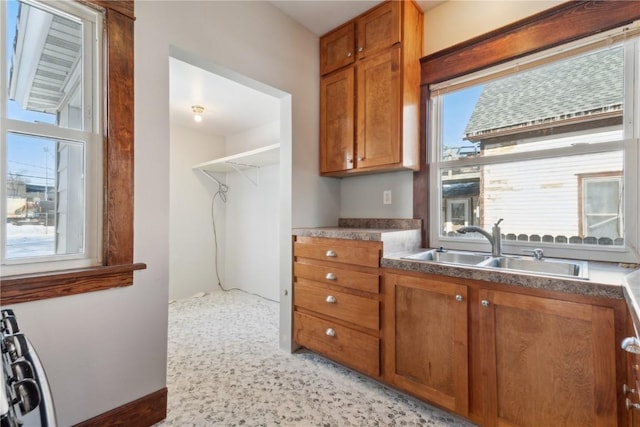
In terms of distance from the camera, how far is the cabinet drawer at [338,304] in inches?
74.6

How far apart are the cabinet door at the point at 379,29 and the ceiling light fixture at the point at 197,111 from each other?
1956mm

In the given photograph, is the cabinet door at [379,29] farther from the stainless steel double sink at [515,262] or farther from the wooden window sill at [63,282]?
the wooden window sill at [63,282]

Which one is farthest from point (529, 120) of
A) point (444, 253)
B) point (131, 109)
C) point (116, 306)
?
point (116, 306)

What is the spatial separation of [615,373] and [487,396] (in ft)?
1.69

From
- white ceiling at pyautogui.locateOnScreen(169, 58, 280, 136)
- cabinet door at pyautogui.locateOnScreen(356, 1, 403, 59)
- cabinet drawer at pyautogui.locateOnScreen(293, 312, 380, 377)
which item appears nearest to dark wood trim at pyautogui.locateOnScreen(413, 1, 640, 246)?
cabinet door at pyautogui.locateOnScreen(356, 1, 403, 59)

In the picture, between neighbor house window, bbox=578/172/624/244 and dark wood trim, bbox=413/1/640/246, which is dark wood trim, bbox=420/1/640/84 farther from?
neighbor house window, bbox=578/172/624/244

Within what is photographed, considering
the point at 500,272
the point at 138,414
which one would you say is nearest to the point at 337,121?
the point at 500,272

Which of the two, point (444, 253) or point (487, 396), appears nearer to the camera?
point (487, 396)

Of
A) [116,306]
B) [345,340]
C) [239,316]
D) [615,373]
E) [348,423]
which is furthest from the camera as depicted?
[239,316]

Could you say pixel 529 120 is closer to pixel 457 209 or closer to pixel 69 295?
pixel 457 209

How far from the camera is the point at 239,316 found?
130 inches

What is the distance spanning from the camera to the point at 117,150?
1.50 metres

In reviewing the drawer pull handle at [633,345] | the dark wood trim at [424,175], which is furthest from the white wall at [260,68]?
the drawer pull handle at [633,345]

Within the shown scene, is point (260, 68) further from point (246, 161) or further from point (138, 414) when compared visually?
point (138, 414)
